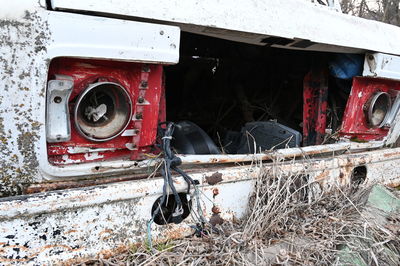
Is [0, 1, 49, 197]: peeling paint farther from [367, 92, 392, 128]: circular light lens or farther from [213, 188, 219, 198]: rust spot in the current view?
[367, 92, 392, 128]: circular light lens

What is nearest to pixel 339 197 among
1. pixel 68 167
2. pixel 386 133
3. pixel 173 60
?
pixel 386 133

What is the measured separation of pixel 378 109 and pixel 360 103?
19cm

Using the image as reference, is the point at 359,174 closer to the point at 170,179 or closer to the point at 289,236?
the point at 289,236

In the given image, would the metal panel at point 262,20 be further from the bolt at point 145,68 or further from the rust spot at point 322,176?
the rust spot at point 322,176

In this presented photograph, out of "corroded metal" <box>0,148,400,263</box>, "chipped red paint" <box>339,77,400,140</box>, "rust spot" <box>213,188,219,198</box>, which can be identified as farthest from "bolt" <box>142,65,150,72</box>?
"chipped red paint" <box>339,77,400,140</box>

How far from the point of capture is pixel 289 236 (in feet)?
4.52

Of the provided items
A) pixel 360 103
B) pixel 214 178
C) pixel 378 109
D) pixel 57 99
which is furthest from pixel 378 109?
pixel 57 99

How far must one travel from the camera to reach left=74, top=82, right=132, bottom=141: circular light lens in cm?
106

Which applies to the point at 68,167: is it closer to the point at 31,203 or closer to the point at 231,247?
the point at 31,203

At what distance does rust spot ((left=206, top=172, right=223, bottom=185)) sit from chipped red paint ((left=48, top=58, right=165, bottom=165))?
247 mm

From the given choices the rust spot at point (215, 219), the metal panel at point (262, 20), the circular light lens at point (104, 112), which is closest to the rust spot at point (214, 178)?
the rust spot at point (215, 219)

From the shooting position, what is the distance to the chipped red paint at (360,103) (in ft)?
6.05

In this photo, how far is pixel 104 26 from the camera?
0.99m

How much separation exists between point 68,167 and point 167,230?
0.42 metres
